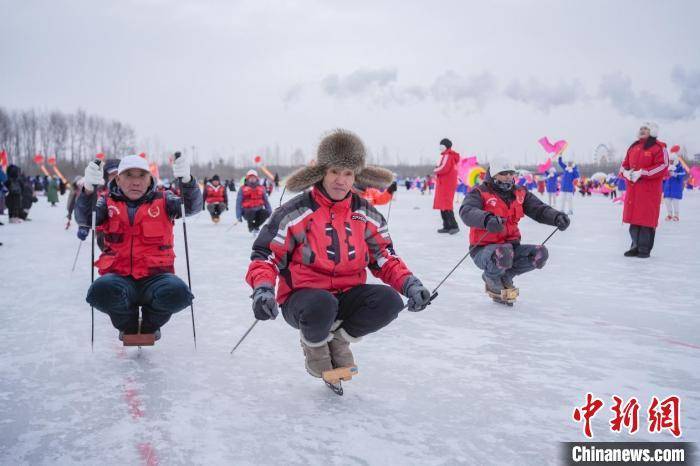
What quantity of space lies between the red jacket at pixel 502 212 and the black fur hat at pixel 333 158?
1970mm

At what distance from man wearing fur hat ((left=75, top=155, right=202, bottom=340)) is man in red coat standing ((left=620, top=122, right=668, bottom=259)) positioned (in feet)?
19.0

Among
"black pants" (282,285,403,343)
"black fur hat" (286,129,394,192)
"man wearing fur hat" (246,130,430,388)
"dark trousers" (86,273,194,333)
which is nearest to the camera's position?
"black pants" (282,285,403,343)

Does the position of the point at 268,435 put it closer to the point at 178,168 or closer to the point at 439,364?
the point at 439,364

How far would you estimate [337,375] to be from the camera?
2.52m

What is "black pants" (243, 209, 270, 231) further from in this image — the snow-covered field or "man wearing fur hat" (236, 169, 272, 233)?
the snow-covered field

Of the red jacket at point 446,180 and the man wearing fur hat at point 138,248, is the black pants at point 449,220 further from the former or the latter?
the man wearing fur hat at point 138,248

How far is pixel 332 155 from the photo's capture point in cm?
269

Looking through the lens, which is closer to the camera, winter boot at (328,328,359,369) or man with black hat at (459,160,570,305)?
winter boot at (328,328,359,369)

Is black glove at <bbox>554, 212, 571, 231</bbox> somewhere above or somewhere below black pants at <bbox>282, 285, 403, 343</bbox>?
above

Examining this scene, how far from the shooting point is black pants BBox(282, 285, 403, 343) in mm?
2471

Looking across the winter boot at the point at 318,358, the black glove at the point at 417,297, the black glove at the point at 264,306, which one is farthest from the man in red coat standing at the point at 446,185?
the black glove at the point at 264,306

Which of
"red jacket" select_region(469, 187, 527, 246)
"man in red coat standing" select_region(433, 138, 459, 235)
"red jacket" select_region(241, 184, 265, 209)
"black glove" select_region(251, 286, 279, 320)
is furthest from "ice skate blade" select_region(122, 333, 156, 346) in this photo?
"man in red coat standing" select_region(433, 138, 459, 235)

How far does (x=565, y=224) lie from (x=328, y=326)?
2354 millimetres

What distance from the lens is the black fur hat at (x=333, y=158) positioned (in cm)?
268
